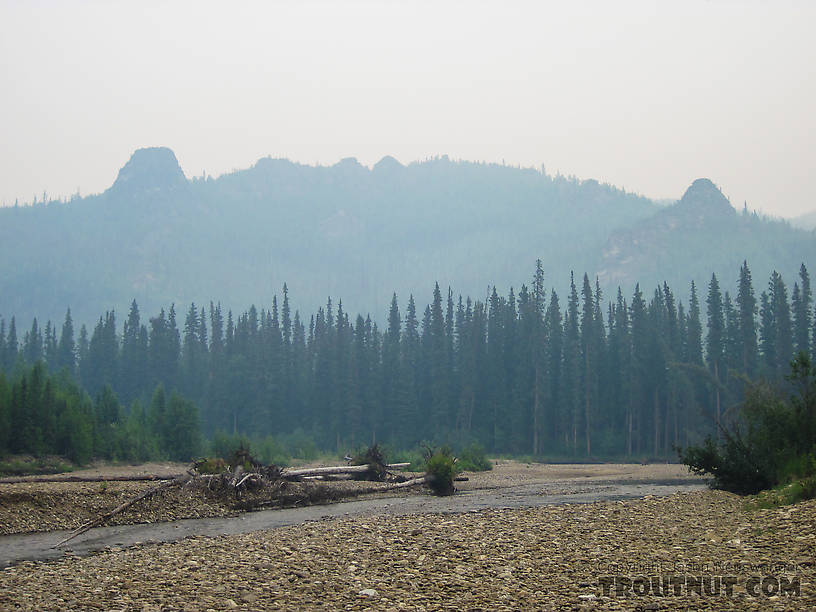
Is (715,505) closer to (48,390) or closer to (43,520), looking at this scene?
(43,520)

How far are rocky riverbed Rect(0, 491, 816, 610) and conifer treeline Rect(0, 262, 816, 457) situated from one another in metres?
61.9

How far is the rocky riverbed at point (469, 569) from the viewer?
35.0ft

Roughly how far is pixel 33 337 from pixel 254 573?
382ft

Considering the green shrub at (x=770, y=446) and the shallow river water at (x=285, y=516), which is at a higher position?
the green shrub at (x=770, y=446)

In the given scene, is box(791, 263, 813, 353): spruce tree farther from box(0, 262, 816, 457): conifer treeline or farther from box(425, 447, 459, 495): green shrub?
box(425, 447, 459, 495): green shrub

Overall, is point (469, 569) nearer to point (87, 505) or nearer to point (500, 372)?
point (87, 505)

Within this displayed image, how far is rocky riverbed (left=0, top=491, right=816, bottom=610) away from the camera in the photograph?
10.7 metres

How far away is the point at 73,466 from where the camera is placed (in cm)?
4294

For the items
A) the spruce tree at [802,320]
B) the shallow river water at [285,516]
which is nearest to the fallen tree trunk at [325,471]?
the shallow river water at [285,516]

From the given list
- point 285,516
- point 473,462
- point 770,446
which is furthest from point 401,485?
point 473,462

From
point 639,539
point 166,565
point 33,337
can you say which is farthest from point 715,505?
point 33,337

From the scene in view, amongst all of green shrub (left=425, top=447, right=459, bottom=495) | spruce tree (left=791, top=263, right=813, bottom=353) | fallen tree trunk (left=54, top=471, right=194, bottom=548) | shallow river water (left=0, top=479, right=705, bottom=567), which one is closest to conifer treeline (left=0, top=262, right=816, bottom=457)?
spruce tree (left=791, top=263, right=813, bottom=353)

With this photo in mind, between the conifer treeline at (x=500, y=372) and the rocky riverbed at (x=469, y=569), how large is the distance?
61889mm

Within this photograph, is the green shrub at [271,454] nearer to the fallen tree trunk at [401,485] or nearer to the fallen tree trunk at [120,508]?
the fallen tree trunk at [401,485]
